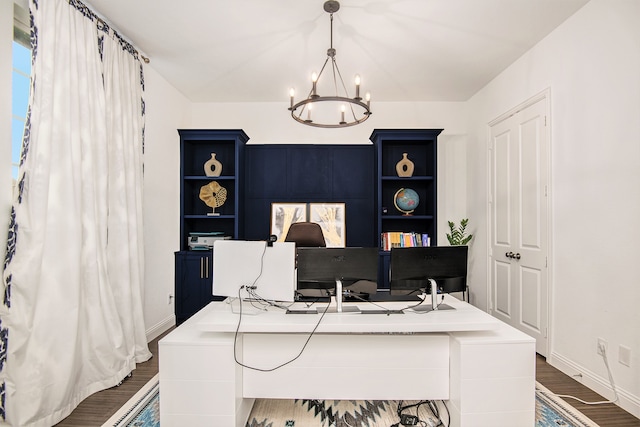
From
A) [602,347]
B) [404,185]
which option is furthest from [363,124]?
[602,347]

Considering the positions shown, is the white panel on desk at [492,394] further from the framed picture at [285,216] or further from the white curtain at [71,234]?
the framed picture at [285,216]

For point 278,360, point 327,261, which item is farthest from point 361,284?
point 278,360

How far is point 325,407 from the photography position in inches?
86.4

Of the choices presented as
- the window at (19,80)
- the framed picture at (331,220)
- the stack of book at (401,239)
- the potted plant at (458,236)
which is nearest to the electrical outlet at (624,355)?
the potted plant at (458,236)

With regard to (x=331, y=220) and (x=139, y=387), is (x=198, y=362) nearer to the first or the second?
(x=139, y=387)

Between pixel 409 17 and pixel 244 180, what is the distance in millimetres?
2790

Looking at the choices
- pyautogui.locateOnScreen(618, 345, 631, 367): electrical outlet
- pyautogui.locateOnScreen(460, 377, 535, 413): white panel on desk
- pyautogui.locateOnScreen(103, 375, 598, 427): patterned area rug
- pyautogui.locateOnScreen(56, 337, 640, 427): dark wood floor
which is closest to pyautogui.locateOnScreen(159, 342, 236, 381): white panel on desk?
pyautogui.locateOnScreen(103, 375, 598, 427): patterned area rug

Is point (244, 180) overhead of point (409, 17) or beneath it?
beneath

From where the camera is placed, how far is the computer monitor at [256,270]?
1889 millimetres

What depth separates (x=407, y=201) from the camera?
13.7 feet

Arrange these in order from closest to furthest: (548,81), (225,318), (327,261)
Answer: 1. (225,318)
2. (327,261)
3. (548,81)

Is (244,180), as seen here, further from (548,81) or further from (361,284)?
(548,81)

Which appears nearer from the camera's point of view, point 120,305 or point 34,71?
point 34,71

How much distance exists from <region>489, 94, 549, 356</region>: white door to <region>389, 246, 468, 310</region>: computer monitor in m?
1.43
